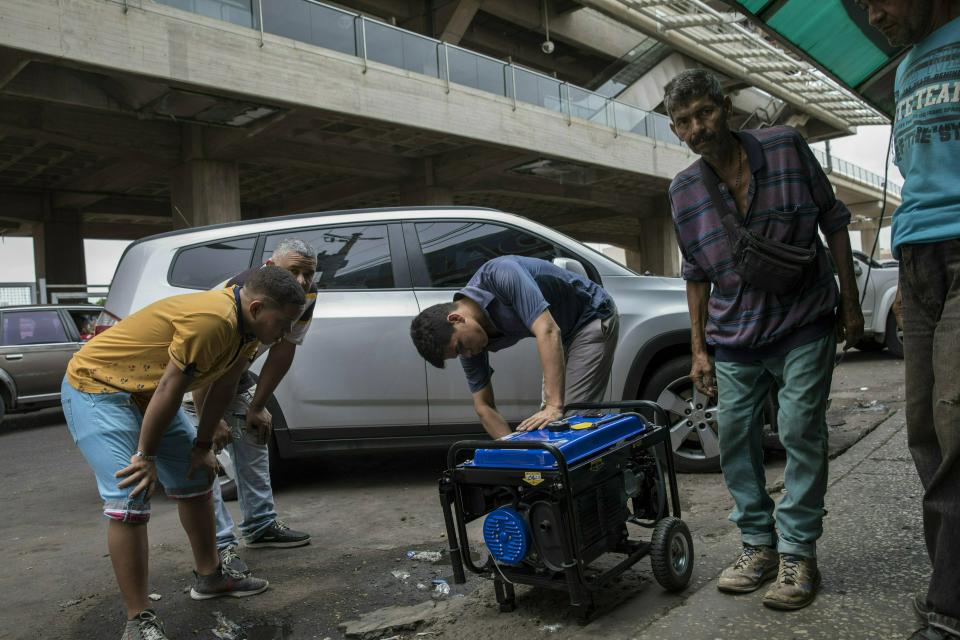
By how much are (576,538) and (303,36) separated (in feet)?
46.4

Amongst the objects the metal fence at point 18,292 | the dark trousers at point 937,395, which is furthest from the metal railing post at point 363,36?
the dark trousers at point 937,395

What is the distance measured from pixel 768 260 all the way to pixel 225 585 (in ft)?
8.64

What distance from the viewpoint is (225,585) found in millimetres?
3295

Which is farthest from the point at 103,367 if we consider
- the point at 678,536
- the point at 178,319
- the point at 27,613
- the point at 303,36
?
the point at 303,36

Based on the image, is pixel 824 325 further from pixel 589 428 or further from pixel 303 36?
pixel 303 36

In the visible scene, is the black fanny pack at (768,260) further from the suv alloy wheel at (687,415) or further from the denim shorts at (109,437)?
the denim shorts at (109,437)

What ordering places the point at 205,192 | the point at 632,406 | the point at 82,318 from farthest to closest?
the point at 205,192, the point at 82,318, the point at 632,406

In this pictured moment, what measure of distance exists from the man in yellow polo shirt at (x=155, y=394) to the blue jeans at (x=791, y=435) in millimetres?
1713

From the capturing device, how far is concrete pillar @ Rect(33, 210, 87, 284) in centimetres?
2453

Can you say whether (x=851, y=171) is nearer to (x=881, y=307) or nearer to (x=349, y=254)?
(x=881, y=307)

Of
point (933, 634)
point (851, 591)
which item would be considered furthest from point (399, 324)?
point (933, 634)

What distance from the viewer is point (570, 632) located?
2.58 metres

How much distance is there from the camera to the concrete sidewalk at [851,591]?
2.36 meters

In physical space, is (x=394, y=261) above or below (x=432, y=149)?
below
